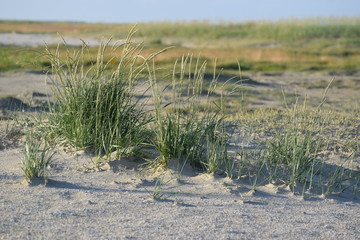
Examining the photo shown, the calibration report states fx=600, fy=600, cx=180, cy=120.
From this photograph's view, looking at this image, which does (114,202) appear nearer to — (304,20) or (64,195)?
(64,195)

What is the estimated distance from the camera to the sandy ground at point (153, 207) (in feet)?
10.7

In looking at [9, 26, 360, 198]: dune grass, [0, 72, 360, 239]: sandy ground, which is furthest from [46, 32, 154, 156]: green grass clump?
[0, 72, 360, 239]: sandy ground

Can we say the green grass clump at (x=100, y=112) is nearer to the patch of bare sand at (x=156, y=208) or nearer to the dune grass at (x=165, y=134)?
the dune grass at (x=165, y=134)

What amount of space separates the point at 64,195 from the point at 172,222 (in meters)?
0.78

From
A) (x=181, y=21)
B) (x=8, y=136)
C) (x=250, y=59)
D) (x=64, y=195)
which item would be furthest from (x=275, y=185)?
(x=181, y=21)

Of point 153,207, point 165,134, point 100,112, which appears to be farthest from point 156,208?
point 100,112

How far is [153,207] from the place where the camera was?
3.62 m

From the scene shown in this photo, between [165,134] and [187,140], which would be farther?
A: [187,140]

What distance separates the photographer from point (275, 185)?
14.0 feet

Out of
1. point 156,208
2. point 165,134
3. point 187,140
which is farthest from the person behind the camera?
point 187,140

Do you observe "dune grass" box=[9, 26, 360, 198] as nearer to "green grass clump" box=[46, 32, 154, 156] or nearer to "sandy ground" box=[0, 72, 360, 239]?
"green grass clump" box=[46, 32, 154, 156]

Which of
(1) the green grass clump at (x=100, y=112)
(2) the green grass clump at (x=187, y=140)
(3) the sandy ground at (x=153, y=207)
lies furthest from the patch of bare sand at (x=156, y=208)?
(1) the green grass clump at (x=100, y=112)

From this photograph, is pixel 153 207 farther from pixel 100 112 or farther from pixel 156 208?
pixel 100 112

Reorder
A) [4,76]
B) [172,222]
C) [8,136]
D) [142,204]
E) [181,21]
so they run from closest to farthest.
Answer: [172,222] < [142,204] < [8,136] < [4,76] < [181,21]
